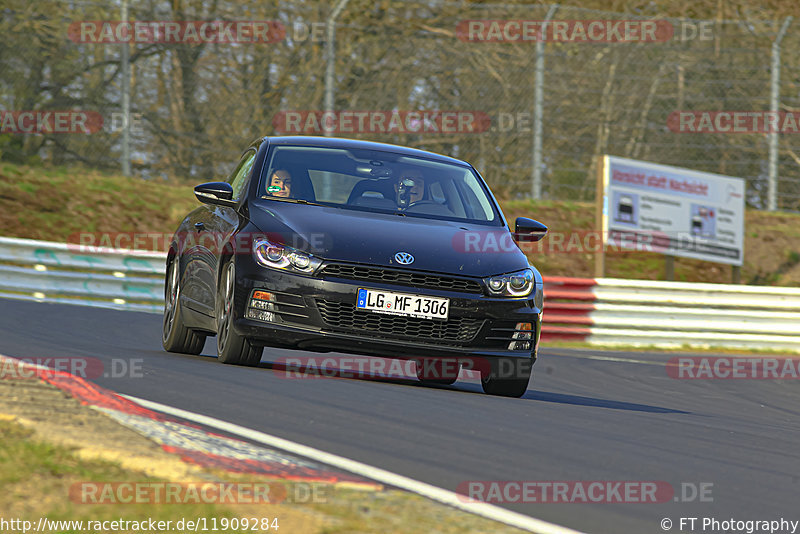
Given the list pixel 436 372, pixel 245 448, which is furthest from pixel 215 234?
pixel 245 448

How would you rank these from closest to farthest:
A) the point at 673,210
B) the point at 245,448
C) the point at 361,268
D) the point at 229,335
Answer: the point at 245,448 → the point at 361,268 → the point at 229,335 → the point at 673,210

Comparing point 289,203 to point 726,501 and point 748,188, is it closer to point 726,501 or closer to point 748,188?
point 726,501

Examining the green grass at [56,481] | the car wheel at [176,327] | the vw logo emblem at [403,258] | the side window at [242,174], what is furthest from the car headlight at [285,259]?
the green grass at [56,481]

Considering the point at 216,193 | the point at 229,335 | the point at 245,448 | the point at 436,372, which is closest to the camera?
the point at 245,448

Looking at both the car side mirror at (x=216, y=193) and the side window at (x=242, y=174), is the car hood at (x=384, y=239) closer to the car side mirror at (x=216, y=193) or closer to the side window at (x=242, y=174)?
the car side mirror at (x=216, y=193)

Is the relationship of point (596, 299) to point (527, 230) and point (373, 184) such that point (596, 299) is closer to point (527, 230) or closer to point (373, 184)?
point (527, 230)

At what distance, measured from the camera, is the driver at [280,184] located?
345 inches

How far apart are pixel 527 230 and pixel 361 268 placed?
1735 millimetres

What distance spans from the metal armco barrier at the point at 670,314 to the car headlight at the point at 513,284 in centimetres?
879

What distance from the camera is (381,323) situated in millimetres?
7816

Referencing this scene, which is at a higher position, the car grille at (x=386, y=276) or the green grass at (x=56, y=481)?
the car grille at (x=386, y=276)

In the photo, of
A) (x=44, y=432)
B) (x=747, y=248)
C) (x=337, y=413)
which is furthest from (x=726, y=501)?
(x=747, y=248)

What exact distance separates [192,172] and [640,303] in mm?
7608

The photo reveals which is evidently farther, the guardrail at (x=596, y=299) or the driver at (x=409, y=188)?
the guardrail at (x=596, y=299)
